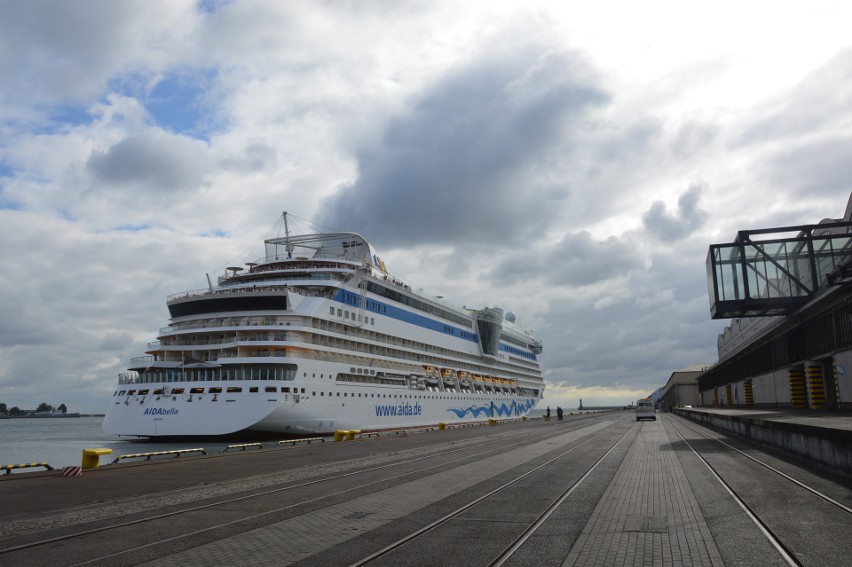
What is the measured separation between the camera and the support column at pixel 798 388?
43031 millimetres

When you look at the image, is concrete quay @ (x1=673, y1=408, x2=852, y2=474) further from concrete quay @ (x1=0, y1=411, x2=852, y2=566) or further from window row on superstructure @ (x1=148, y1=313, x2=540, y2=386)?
window row on superstructure @ (x1=148, y1=313, x2=540, y2=386)

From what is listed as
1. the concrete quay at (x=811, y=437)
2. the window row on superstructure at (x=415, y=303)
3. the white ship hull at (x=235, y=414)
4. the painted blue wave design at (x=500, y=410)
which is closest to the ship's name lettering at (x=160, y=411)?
the white ship hull at (x=235, y=414)

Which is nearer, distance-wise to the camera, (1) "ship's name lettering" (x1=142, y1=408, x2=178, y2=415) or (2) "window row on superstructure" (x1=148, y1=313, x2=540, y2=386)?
(1) "ship's name lettering" (x1=142, y1=408, x2=178, y2=415)

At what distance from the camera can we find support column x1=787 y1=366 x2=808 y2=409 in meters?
43.0

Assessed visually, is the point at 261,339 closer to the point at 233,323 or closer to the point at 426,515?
the point at 233,323

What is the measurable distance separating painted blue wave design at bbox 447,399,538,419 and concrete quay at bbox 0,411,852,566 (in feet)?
163

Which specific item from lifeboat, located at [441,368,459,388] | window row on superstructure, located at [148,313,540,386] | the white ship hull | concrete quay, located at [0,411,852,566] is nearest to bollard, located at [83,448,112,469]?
concrete quay, located at [0,411,852,566]

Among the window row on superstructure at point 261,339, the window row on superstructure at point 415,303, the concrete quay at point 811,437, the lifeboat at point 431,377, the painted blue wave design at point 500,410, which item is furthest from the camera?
the painted blue wave design at point 500,410

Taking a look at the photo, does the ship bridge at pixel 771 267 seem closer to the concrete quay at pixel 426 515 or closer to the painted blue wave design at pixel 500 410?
the concrete quay at pixel 426 515

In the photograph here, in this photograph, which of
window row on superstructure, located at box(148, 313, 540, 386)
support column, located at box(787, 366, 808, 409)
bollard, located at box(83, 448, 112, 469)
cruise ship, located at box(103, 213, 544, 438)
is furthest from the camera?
support column, located at box(787, 366, 808, 409)

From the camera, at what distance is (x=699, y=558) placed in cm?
768

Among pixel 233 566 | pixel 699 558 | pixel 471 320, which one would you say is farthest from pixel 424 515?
pixel 471 320

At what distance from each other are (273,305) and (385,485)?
28.9 metres

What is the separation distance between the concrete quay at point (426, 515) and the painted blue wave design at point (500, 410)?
49.8m
